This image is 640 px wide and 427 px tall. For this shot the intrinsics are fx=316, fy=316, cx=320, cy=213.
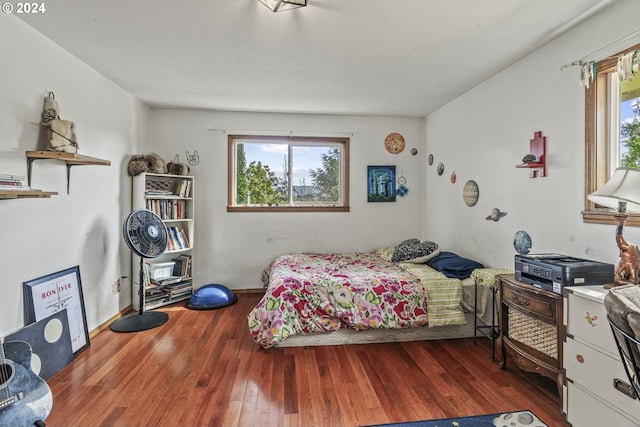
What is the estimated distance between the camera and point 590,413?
1529 millimetres

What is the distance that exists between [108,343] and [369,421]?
2.28 m

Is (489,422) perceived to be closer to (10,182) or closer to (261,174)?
(10,182)

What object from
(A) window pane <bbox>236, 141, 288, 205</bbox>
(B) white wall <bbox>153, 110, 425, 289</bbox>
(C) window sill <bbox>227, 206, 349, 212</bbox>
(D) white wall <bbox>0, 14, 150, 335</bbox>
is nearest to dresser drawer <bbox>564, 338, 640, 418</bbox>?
(B) white wall <bbox>153, 110, 425, 289</bbox>

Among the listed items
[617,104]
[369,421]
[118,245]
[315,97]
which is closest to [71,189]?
[118,245]

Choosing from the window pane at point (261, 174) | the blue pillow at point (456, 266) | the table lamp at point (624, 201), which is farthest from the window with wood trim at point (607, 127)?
the window pane at point (261, 174)

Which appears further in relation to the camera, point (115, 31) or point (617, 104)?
point (115, 31)

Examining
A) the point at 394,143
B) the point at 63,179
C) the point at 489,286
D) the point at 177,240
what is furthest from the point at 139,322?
the point at 394,143

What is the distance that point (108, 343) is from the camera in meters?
2.69

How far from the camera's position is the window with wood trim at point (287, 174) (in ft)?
14.0

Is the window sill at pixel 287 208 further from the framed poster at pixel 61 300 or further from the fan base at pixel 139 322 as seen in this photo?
the framed poster at pixel 61 300

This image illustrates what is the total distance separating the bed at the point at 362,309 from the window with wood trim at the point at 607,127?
119cm

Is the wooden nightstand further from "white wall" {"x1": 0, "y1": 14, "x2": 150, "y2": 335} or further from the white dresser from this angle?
"white wall" {"x1": 0, "y1": 14, "x2": 150, "y2": 335}

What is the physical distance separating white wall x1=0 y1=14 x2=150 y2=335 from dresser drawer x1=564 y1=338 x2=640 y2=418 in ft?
10.8

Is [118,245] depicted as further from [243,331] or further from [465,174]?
[465,174]
